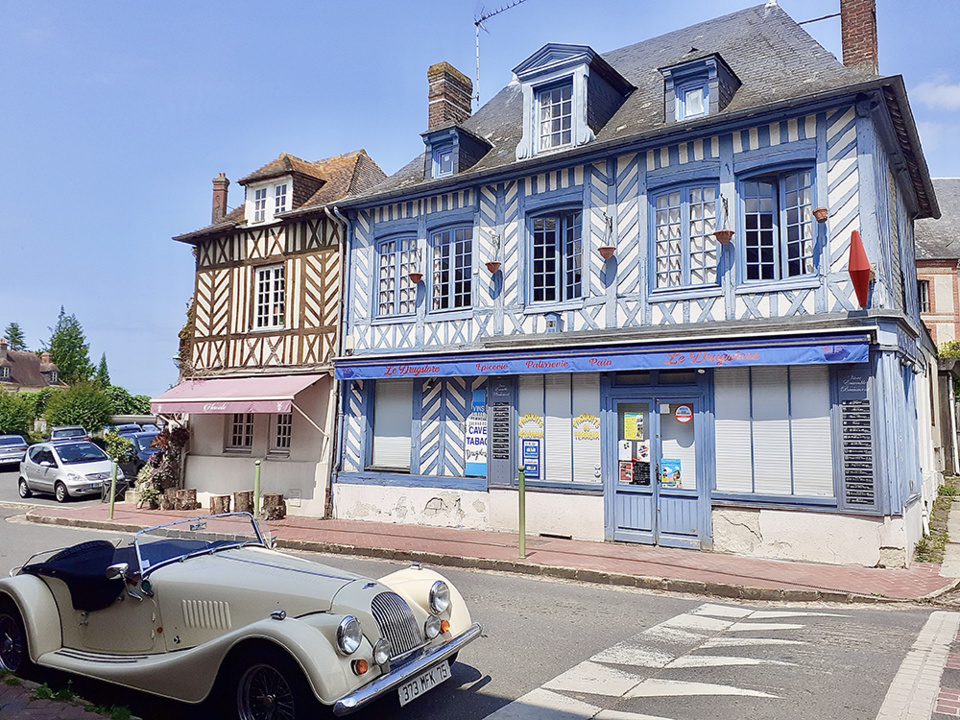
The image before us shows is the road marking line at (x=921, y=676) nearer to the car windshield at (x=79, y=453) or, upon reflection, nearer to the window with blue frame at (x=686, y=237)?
the window with blue frame at (x=686, y=237)

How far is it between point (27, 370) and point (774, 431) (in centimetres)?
6867

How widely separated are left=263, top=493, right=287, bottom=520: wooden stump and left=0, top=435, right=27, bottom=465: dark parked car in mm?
17763

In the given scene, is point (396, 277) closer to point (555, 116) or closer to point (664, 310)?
point (555, 116)

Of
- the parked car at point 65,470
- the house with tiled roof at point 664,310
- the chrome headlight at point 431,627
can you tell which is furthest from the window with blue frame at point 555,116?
the parked car at point 65,470

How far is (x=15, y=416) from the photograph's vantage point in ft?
111

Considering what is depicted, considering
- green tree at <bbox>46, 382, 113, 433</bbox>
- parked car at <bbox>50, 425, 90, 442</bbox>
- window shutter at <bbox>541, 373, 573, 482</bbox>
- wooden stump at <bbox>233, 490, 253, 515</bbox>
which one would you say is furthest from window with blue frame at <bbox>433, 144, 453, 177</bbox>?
green tree at <bbox>46, 382, 113, 433</bbox>

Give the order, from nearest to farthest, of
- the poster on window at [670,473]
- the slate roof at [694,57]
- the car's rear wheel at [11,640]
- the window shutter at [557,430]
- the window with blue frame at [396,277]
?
the car's rear wheel at [11,640]
the slate roof at [694,57]
the poster on window at [670,473]
the window shutter at [557,430]
the window with blue frame at [396,277]

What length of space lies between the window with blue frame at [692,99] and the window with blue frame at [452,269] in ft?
13.4

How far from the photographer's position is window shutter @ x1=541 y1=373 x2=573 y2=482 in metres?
11.3

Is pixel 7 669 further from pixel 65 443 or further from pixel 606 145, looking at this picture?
pixel 65 443

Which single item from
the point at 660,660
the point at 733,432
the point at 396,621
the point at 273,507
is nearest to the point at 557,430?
the point at 733,432

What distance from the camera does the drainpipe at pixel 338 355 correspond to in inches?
545

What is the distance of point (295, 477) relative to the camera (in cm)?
1438

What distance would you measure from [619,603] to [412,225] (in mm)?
8395
